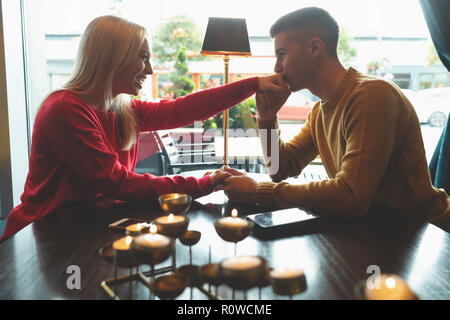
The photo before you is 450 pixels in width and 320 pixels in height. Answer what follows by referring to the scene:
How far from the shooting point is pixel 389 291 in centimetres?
52

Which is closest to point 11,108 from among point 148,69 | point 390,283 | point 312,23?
point 148,69

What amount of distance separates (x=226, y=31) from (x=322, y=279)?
145cm

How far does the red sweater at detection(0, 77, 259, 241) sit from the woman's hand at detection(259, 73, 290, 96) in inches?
20.2

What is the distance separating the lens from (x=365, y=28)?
2834 mm

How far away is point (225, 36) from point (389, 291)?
1.60 m

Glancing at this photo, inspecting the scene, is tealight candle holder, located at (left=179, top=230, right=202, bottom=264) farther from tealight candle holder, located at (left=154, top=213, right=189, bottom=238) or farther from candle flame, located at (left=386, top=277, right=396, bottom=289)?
candle flame, located at (left=386, top=277, right=396, bottom=289)

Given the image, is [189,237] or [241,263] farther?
[189,237]

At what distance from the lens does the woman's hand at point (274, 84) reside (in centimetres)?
161

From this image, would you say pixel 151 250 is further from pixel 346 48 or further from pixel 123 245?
pixel 346 48

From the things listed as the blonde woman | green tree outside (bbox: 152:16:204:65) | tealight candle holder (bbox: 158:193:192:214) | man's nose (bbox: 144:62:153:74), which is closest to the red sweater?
the blonde woman

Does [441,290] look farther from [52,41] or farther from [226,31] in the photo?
[52,41]

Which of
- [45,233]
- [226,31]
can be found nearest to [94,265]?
[45,233]

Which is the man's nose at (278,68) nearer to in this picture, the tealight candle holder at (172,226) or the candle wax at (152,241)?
the tealight candle holder at (172,226)

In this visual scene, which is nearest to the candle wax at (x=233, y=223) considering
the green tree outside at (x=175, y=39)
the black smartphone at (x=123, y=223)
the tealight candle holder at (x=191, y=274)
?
the tealight candle holder at (x=191, y=274)
